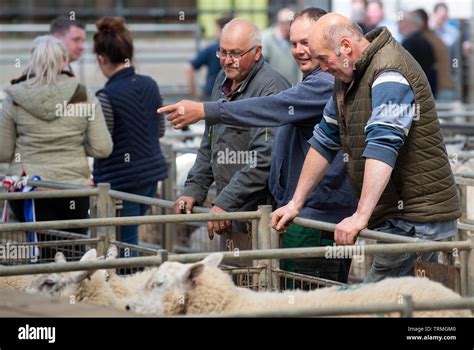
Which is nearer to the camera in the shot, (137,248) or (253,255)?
(253,255)

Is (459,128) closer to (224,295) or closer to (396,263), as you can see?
(396,263)

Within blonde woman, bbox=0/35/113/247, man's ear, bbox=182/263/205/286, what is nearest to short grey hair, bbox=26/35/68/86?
blonde woman, bbox=0/35/113/247

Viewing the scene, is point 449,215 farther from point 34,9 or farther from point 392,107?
point 34,9

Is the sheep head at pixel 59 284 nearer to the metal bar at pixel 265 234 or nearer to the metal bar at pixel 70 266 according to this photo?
the metal bar at pixel 265 234

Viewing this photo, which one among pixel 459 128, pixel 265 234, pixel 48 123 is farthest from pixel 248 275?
pixel 459 128

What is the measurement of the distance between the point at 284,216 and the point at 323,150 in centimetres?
39

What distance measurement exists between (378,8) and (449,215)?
12918mm

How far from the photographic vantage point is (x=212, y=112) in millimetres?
6160

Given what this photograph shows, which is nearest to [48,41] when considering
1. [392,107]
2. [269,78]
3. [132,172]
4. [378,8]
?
[132,172]

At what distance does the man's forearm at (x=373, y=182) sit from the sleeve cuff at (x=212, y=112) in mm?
998

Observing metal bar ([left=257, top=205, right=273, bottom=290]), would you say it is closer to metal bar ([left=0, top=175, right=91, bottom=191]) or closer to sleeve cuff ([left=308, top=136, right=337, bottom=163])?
sleeve cuff ([left=308, top=136, right=337, bottom=163])

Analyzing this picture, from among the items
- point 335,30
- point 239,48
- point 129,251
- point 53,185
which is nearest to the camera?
point 335,30

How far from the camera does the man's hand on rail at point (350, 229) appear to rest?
5500mm

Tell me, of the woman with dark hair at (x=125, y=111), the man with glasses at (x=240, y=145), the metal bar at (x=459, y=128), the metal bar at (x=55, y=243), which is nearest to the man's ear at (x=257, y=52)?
the man with glasses at (x=240, y=145)
